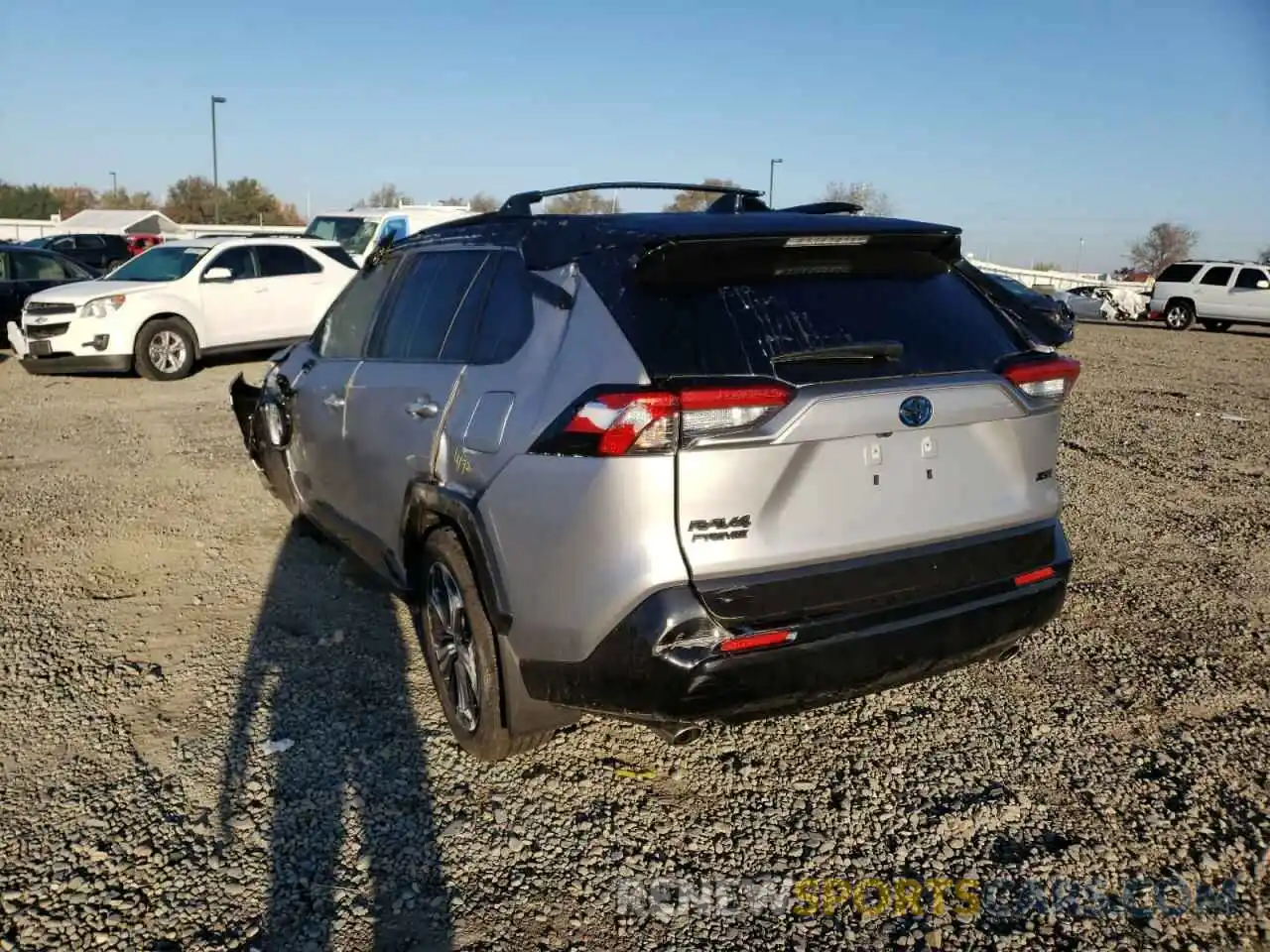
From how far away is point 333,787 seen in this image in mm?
3137

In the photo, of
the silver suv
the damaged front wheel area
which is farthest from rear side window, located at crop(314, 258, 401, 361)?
the silver suv

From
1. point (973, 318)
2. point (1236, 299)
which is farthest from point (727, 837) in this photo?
point (1236, 299)

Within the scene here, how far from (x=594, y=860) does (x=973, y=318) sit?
1.97 metres

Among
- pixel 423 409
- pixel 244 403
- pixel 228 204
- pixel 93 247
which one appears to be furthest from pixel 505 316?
pixel 228 204

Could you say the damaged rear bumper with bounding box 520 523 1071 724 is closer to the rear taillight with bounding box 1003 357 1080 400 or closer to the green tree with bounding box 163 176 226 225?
the rear taillight with bounding box 1003 357 1080 400

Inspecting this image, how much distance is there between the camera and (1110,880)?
266cm

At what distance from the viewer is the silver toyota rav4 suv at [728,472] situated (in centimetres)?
251

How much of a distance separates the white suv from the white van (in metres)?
4.43

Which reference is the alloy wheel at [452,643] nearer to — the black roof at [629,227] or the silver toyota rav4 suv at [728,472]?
the silver toyota rav4 suv at [728,472]

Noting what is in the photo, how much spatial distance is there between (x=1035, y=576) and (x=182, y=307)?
11648 mm

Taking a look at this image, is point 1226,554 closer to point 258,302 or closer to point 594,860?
point 594,860

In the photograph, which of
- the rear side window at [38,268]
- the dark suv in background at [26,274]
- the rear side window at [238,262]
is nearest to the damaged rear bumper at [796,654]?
the rear side window at [238,262]

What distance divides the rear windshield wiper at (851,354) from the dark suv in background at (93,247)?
85.7ft

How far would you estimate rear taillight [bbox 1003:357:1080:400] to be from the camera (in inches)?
116
